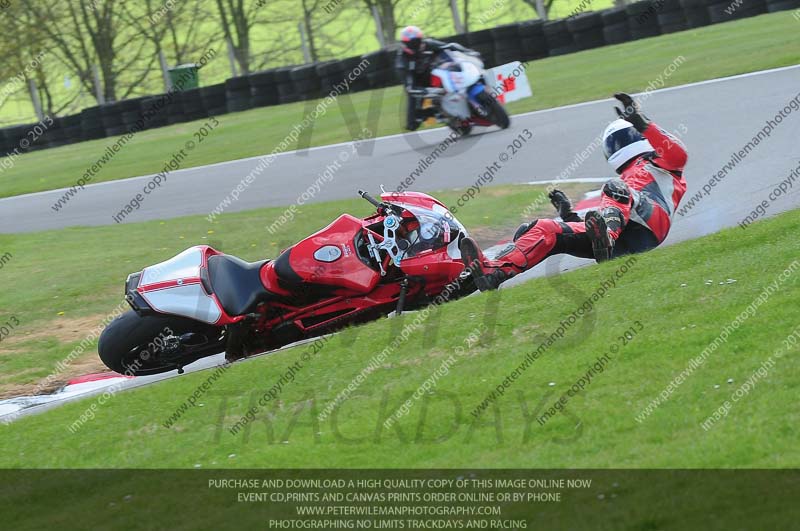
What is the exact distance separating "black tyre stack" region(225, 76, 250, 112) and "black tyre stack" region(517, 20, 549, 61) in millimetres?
7703

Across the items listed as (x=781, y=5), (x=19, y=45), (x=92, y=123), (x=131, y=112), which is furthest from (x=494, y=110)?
(x=19, y=45)

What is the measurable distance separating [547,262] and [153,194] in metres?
9.79

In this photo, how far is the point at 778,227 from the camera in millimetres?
8008

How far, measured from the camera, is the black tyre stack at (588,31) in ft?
81.0

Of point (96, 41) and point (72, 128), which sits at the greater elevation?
point (96, 41)

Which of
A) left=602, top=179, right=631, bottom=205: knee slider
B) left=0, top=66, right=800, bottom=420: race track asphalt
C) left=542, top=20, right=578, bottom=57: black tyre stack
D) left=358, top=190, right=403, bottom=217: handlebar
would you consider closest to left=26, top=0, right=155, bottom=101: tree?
left=542, top=20, right=578, bottom=57: black tyre stack

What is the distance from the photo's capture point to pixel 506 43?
989 inches

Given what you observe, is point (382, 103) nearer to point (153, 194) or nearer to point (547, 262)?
point (153, 194)

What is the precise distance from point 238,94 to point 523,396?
23.5m

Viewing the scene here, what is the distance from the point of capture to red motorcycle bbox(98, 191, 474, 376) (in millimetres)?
7648

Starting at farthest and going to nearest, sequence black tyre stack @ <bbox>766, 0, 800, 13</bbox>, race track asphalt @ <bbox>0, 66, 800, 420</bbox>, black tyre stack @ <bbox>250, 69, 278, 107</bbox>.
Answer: black tyre stack @ <bbox>250, 69, 278, 107</bbox> → black tyre stack @ <bbox>766, 0, 800, 13</bbox> → race track asphalt @ <bbox>0, 66, 800, 420</bbox>

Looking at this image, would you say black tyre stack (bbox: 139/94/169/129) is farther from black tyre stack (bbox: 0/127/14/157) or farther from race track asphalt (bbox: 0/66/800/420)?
race track asphalt (bbox: 0/66/800/420)

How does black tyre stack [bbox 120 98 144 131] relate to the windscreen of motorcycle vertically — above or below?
below

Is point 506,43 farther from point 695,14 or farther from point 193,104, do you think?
point 193,104
